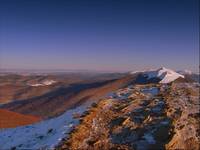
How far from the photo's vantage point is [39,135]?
18766mm

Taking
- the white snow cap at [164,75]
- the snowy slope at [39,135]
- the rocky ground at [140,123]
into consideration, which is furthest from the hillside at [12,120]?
the white snow cap at [164,75]

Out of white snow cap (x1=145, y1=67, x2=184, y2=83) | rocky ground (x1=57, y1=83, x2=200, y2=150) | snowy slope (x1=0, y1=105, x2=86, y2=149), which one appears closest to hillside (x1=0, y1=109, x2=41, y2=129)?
snowy slope (x1=0, y1=105, x2=86, y2=149)

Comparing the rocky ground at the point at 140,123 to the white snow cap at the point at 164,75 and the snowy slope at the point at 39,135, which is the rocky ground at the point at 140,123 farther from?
the white snow cap at the point at 164,75

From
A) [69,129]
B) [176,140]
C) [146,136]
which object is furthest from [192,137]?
[69,129]

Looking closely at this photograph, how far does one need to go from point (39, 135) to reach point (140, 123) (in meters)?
5.42

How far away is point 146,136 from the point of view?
17.2 m

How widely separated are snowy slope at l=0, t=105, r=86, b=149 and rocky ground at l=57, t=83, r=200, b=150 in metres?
0.65

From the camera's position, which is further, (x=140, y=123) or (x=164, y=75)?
(x=164, y=75)

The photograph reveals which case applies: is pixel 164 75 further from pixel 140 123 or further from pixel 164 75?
pixel 140 123

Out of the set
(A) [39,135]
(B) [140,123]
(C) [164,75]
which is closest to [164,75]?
(C) [164,75]

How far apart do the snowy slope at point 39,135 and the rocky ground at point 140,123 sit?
65 cm

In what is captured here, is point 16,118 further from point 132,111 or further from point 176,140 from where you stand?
point 176,140

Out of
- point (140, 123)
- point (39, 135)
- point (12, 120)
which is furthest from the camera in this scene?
point (12, 120)

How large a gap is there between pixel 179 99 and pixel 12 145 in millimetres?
10546
